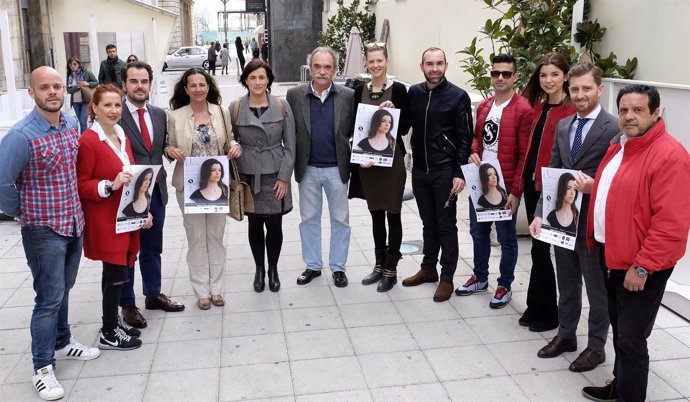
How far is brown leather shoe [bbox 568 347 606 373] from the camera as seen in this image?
4117mm

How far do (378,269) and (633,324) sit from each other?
8.66 feet

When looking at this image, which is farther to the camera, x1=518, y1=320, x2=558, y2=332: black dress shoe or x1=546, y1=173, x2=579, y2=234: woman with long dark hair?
x1=518, y1=320, x2=558, y2=332: black dress shoe

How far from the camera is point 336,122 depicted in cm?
522

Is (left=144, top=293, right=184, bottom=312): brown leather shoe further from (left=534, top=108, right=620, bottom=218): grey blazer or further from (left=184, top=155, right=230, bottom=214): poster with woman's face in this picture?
(left=534, top=108, right=620, bottom=218): grey blazer

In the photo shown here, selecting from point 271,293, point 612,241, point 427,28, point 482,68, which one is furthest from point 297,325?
point 427,28

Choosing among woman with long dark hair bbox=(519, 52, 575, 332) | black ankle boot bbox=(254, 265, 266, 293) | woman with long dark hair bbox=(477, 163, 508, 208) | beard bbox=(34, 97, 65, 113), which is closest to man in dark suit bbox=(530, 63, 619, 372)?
woman with long dark hair bbox=(519, 52, 575, 332)

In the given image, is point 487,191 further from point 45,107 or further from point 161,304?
point 45,107

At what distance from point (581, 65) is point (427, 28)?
794 cm

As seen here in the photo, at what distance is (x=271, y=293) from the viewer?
554 centimetres

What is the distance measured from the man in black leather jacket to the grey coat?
98 centimetres

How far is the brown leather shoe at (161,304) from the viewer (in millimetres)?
5152

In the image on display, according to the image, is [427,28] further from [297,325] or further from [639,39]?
[297,325]

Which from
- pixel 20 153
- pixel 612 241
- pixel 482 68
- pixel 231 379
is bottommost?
pixel 231 379

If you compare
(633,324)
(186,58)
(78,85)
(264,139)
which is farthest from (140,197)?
(186,58)
